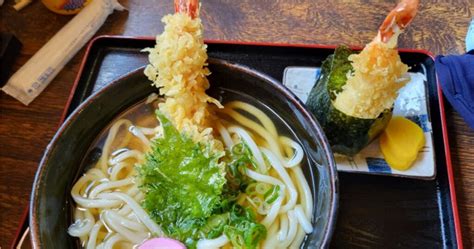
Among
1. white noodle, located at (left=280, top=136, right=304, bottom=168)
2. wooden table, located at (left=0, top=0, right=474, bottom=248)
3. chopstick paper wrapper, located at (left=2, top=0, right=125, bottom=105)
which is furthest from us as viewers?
chopstick paper wrapper, located at (left=2, top=0, right=125, bottom=105)

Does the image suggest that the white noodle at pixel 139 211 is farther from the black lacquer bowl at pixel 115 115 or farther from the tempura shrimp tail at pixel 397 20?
the tempura shrimp tail at pixel 397 20

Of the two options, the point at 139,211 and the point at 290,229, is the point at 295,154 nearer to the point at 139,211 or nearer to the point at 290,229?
the point at 290,229

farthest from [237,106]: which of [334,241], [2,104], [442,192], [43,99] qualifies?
[2,104]

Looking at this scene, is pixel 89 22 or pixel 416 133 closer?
pixel 416 133

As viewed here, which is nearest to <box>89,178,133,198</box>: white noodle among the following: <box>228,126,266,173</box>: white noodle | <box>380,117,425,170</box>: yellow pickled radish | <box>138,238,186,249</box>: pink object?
<box>138,238,186,249</box>: pink object

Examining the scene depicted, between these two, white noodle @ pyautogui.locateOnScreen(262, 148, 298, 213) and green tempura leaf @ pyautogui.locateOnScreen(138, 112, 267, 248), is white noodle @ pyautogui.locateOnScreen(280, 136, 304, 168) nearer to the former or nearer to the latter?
white noodle @ pyautogui.locateOnScreen(262, 148, 298, 213)

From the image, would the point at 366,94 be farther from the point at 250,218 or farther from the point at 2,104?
the point at 2,104

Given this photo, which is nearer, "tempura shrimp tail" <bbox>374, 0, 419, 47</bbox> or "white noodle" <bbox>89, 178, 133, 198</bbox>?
"tempura shrimp tail" <bbox>374, 0, 419, 47</bbox>
